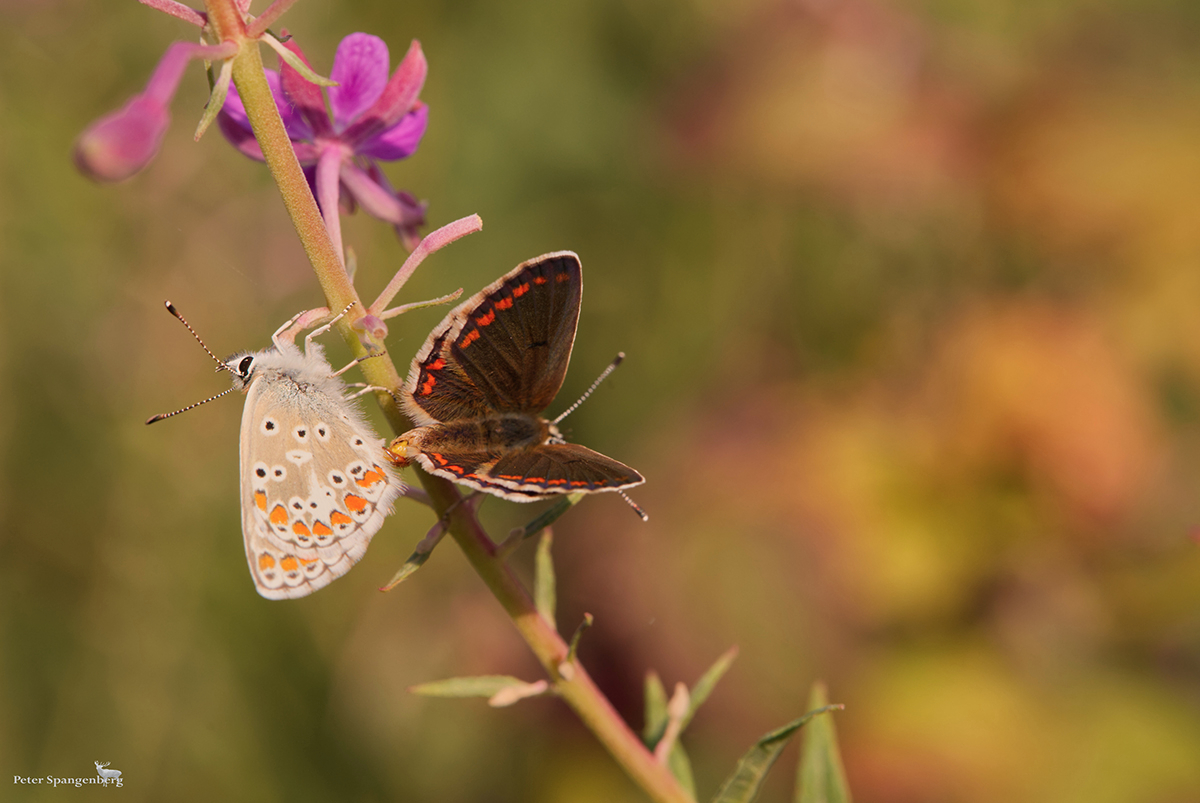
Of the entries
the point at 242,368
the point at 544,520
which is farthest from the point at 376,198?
the point at 544,520

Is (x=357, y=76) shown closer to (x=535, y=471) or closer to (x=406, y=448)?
(x=406, y=448)

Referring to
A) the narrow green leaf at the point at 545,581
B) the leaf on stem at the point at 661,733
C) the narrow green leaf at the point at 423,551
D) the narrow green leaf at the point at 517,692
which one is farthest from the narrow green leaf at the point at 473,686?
the leaf on stem at the point at 661,733

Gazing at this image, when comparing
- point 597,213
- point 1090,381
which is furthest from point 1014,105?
point 597,213

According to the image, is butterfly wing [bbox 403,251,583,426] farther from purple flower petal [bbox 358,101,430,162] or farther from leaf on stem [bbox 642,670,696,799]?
leaf on stem [bbox 642,670,696,799]

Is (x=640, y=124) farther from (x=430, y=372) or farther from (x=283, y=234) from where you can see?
(x=430, y=372)

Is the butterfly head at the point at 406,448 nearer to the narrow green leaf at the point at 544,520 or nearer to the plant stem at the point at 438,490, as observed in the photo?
the plant stem at the point at 438,490

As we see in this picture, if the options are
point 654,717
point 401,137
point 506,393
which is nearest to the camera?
point 401,137
